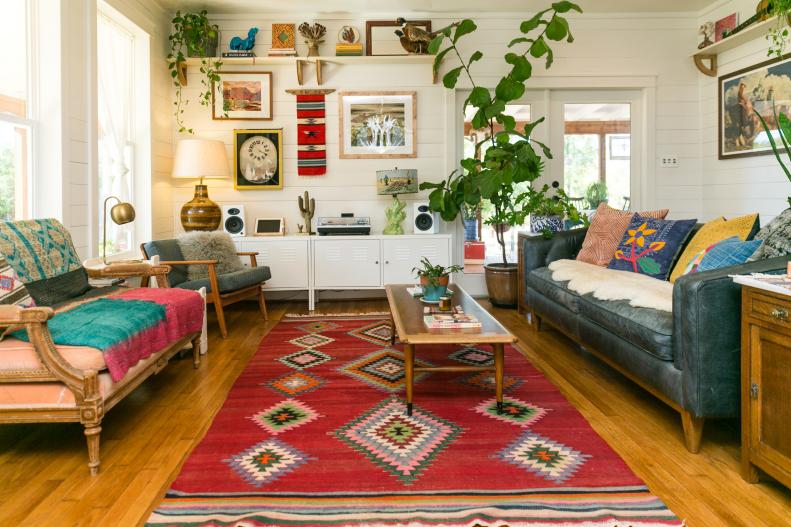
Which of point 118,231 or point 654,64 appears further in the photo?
point 654,64

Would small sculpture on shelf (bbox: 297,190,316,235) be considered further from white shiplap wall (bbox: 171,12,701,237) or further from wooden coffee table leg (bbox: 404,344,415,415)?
wooden coffee table leg (bbox: 404,344,415,415)

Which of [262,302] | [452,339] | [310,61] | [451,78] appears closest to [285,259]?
[262,302]

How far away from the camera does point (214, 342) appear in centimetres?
396

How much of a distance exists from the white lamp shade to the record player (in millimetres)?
952

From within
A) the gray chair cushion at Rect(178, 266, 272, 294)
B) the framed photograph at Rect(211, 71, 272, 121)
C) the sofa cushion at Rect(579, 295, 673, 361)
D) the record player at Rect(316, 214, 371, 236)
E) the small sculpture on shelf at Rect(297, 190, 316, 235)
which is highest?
the framed photograph at Rect(211, 71, 272, 121)

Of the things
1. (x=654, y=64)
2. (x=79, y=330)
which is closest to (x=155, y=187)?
(x=79, y=330)

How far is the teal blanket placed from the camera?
6.84 ft

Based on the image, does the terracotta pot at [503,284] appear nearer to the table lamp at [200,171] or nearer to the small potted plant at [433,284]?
the small potted plant at [433,284]

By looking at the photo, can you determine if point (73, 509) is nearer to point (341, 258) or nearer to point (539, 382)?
point (539, 382)

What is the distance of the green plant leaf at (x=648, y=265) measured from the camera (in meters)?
3.39

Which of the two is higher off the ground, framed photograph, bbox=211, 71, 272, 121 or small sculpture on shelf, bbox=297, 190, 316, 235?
framed photograph, bbox=211, 71, 272, 121

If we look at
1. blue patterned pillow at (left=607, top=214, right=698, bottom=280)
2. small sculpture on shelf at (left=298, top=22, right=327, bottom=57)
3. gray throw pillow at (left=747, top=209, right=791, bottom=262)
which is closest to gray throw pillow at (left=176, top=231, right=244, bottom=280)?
small sculpture on shelf at (left=298, top=22, right=327, bottom=57)

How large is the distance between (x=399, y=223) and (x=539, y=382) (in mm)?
2717

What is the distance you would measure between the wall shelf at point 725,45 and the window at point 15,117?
488 cm
